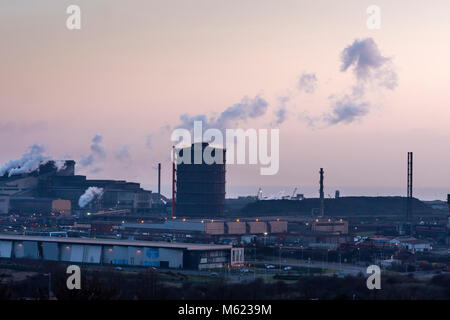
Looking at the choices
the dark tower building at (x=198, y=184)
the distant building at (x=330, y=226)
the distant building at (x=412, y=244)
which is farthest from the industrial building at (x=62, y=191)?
the distant building at (x=412, y=244)

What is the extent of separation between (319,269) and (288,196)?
301ft

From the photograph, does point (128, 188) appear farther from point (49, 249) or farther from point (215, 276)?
point (215, 276)

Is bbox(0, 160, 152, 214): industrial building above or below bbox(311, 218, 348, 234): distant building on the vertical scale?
above

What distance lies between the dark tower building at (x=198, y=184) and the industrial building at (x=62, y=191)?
20392mm

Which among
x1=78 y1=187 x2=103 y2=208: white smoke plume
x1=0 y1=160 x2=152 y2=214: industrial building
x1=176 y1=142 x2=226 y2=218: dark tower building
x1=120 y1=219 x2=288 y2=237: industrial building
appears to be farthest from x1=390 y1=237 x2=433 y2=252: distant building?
x1=78 y1=187 x2=103 y2=208: white smoke plume

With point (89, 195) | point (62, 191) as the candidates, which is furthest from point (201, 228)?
point (62, 191)

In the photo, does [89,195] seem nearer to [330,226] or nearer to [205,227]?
[330,226]

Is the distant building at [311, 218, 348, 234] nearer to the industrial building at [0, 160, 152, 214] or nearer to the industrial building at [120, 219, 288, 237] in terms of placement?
the industrial building at [120, 219, 288, 237]

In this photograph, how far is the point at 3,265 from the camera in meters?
55.5

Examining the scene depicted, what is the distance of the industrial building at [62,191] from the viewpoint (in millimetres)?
115750

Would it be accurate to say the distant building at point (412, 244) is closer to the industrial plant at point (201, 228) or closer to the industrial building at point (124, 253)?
the industrial plant at point (201, 228)

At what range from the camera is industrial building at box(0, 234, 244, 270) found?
5406 cm

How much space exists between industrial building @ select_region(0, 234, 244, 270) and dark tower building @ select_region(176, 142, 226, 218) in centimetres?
3933
